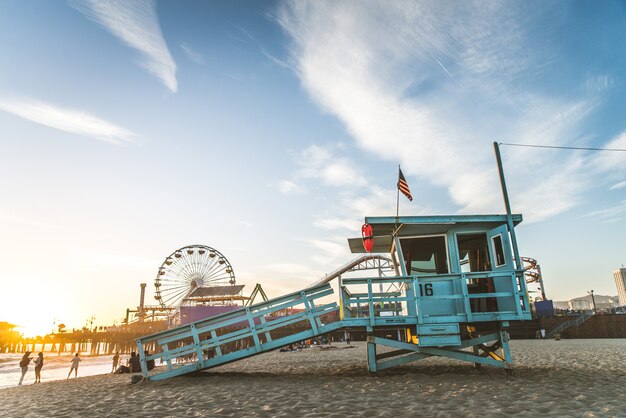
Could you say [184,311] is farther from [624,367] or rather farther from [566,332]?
[624,367]

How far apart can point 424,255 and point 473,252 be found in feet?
4.51

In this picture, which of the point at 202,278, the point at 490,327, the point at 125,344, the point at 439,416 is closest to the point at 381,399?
the point at 439,416

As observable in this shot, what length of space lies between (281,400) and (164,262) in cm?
5848

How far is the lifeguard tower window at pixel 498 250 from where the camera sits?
10547 millimetres

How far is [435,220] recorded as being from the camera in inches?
421

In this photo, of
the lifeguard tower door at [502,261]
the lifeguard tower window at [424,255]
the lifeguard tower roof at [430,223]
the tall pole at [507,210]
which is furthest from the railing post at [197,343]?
the tall pole at [507,210]

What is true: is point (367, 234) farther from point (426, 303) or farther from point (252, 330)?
point (252, 330)

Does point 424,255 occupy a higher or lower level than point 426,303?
higher

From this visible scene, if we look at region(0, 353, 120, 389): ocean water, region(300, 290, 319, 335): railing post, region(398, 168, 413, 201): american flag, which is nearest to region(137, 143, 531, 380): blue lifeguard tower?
region(300, 290, 319, 335): railing post

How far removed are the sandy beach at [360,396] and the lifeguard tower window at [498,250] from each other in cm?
275

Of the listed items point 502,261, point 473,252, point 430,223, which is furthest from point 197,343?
point 502,261

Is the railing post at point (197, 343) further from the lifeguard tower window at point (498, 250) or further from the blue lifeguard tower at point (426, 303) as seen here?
the lifeguard tower window at point (498, 250)

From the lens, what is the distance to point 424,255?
11.5 m

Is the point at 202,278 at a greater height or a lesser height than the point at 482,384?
greater
